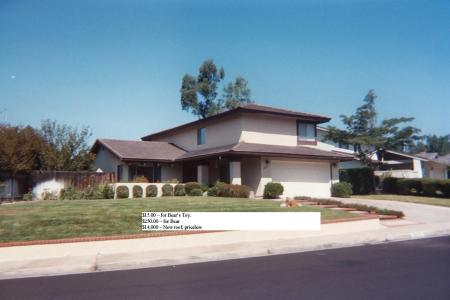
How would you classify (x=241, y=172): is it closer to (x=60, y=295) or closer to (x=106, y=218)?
(x=106, y=218)

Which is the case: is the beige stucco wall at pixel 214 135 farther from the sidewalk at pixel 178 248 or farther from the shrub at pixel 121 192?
the sidewalk at pixel 178 248

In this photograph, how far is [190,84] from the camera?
55.0m

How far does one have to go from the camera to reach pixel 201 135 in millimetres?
30594

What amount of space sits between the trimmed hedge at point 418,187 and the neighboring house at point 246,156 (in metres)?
6.47

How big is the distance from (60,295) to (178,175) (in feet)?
78.4

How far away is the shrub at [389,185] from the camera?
32.5 meters

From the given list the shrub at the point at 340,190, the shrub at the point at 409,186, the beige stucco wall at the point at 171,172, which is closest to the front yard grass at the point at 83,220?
the shrub at the point at 340,190

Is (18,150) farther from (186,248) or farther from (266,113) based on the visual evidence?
(186,248)

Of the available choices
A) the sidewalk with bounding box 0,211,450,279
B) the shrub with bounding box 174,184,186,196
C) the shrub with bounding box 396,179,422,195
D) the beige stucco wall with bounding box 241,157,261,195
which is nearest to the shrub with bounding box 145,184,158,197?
the shrub with bounding box 174,184,186,196

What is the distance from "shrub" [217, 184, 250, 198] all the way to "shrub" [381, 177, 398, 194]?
1597cm

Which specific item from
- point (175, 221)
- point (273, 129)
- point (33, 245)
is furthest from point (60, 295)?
point (273, 129)

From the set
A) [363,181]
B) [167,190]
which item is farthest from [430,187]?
[167,190]

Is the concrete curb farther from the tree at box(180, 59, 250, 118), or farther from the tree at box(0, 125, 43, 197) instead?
the tree at box(180, 59, 250, 118)

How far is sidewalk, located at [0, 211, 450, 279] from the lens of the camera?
938 cm
